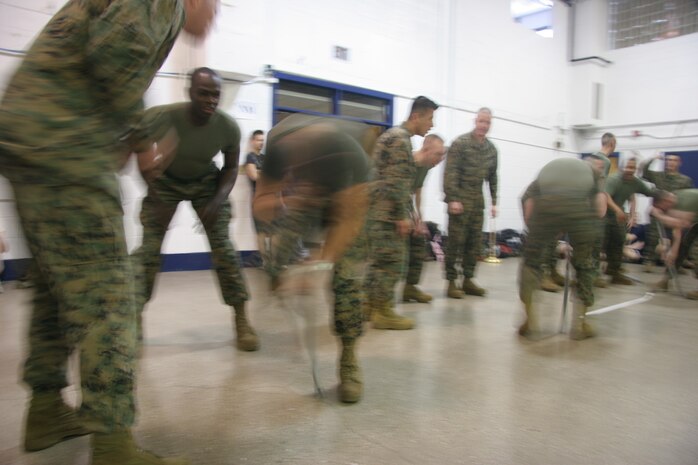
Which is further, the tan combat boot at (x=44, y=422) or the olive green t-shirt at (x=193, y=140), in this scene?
the olive green t-shirt at (x=193, y=140)

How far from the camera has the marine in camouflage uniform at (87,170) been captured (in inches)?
45.9

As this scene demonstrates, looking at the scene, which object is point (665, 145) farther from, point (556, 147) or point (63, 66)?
point (63, 66)

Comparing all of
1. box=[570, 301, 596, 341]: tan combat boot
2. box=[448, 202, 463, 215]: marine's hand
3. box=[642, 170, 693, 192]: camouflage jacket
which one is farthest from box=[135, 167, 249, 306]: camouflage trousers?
box=[642, 170, 693, 192]: camouflage jacket

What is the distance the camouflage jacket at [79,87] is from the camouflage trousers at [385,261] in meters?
2.24

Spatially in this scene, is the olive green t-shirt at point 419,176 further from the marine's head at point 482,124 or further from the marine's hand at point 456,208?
the marine's head at point 482,124

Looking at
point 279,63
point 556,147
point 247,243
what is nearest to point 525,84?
point 556,147

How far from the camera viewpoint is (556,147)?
424 inches

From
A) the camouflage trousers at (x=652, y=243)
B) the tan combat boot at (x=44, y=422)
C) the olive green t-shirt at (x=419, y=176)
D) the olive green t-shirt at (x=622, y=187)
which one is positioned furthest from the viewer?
the camouflage trousers at (x=652, y=243)

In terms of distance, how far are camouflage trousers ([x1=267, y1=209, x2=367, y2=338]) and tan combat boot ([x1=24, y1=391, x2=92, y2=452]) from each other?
859mm

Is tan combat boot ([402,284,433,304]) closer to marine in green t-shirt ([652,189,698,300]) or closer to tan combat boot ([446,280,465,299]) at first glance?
tan combat boot ([446,280,465,299])

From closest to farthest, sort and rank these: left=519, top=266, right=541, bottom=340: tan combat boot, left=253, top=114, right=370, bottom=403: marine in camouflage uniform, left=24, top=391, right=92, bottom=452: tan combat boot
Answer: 1. left=24, top=391, right=92, bottom=452: tan combat boot
2. left=253, top=114, right=370, bottom=403: marine in camouflage uniform
3. left=519, top=266, right=541, bottom=340: tan combat boot

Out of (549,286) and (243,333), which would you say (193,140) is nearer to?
(243,333)

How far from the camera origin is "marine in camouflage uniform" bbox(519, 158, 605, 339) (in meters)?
2.90

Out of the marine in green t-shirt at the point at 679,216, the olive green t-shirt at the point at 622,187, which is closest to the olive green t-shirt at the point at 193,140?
the marine in green t-shirt at the point at 679,216
